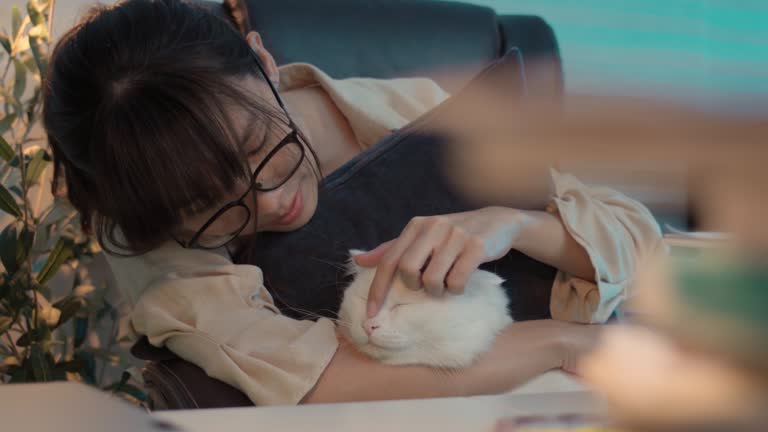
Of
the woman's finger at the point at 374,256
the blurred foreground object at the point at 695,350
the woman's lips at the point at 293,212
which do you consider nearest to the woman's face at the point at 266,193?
the woman's lips at the point at 293,212

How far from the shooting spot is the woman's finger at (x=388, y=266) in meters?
0.63

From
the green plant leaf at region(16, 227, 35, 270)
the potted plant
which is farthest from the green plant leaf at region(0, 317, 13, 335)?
the green plant leaf at region(16, 227, 35, 270)

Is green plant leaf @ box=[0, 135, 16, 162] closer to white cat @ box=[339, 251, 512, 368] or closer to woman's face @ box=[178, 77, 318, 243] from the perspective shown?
woman's face @ box=[178, 77, 318, 243]

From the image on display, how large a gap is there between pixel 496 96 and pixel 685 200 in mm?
711

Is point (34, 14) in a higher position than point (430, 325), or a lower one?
higher

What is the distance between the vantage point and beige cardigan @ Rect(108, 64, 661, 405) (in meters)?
0.62

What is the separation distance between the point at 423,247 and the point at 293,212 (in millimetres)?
212

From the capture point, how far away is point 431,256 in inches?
24.7

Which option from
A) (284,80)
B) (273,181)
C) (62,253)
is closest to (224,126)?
(273,181)

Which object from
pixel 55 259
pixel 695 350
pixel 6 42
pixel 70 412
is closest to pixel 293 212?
pixel 70 412

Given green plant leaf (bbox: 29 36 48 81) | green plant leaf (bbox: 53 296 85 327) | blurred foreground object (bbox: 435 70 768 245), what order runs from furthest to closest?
green plant leaf (bbox: 53 296 85 327) < green plant leaf (bbox: 29 36 48 81) < blurred foreground object (bbox: 435 70 768 245)

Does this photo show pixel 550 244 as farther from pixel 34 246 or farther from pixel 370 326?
pixel 34 246

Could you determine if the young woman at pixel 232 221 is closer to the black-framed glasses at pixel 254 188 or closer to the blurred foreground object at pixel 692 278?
the black-framed glasses at pixel 254 188

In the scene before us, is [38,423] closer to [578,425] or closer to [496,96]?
[578,425]
